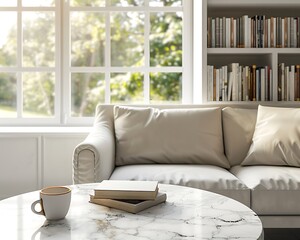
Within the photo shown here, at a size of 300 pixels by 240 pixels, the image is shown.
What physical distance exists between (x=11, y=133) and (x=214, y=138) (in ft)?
4.84

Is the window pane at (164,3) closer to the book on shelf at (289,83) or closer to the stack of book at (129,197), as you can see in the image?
the book on shelf at (289,83)

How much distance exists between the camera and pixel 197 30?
345cm

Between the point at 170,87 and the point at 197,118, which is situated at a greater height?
the point at 170,87

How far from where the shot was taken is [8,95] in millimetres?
3742

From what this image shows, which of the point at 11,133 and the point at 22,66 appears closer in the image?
the point at 11,133

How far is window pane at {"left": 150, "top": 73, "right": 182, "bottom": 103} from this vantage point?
383 cm

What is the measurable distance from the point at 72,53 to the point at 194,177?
73.7 inches

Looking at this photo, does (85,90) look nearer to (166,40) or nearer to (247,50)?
(166,40)

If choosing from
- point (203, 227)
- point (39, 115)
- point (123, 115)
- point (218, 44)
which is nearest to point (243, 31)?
point (218, 44)

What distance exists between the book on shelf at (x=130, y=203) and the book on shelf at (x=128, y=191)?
0.01 metres

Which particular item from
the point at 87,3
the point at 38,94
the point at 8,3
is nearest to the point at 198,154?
the point at 38,94

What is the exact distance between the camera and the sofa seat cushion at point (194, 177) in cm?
232

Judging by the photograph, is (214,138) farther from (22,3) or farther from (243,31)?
(22,3)

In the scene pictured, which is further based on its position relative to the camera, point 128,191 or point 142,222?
point 128,191
